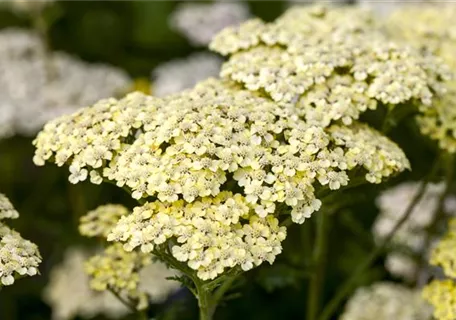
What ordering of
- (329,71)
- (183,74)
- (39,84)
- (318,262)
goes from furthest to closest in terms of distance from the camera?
(183,74) → (39,84) → (318,262) → (329,71)

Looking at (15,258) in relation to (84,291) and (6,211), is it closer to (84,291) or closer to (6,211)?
(6,211)

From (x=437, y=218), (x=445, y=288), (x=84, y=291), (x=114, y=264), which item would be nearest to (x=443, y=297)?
(x=445, y=288)

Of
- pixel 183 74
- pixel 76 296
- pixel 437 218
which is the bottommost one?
pixel 76 296

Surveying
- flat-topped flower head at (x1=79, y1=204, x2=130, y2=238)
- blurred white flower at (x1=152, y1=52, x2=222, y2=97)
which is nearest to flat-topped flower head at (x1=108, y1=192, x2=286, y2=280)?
flat-topped flower head at (x1=79, y1=204, x2=130, y2=238)

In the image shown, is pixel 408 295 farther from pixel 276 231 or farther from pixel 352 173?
pixel 276 231

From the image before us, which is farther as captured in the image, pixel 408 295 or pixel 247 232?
pixel 408 295

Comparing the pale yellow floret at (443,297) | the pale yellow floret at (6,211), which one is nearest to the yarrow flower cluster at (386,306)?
the pale yellow floret at (443,297)

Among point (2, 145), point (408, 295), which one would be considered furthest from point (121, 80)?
point (408, 295)
